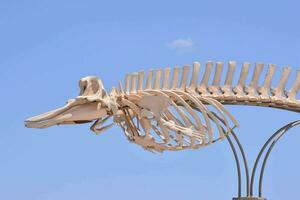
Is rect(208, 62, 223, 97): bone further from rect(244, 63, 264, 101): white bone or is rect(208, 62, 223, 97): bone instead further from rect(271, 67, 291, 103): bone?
rect(271, 67, 291, 103): bone

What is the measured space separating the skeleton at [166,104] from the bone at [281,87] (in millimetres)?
A: 35

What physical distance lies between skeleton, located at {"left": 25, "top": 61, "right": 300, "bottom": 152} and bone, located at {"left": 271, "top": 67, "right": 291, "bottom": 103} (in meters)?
0.03

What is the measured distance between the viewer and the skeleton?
42.3ft

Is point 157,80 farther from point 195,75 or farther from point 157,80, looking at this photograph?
point 195,75

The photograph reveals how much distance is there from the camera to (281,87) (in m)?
14.5

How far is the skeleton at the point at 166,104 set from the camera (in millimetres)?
12883

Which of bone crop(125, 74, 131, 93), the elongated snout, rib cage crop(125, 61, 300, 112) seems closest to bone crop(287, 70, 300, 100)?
rib cage crop(125, 61, 300, 112)

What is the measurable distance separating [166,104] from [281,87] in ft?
9.72

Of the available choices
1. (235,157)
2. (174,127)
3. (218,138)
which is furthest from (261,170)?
(174,127)

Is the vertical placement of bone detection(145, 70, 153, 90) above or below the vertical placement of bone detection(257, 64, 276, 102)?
below

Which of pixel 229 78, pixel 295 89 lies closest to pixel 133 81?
pixel 229 78

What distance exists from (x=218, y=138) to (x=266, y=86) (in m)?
1.94

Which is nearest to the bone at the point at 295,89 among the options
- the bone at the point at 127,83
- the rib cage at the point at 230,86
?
the rib cage at the point at 230,86

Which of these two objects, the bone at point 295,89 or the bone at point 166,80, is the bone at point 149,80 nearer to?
the bone at point 166,80
